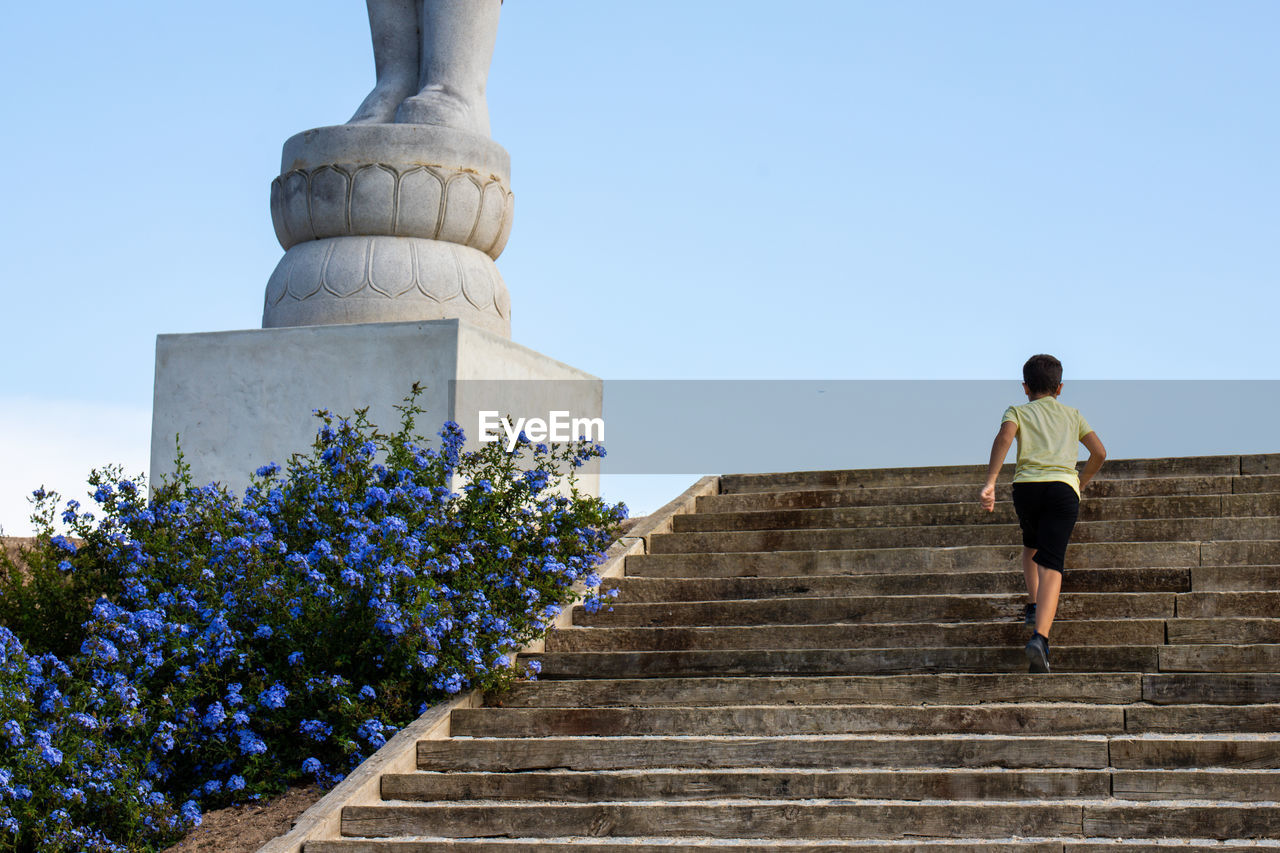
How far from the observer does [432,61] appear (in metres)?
11.6

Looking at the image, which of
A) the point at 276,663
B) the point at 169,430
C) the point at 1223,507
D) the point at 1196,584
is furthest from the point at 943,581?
the point at 169,430

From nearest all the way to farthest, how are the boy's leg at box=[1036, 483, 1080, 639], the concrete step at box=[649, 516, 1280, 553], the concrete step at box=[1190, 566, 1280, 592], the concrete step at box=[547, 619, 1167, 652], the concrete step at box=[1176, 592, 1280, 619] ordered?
the boy's leg at box=[1036, 483, 1080, 639]
the concrete step at box=[547, 619, 1167, 652]
the concrete step at box=[1176, 592, 1280, 619]
the concrete step at box=[1190, 566, 1280, 592]
the concrete step at box=[649, 516, 1280, 553]

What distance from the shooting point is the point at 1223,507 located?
8453mm

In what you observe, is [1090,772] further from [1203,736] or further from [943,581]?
[943,581]

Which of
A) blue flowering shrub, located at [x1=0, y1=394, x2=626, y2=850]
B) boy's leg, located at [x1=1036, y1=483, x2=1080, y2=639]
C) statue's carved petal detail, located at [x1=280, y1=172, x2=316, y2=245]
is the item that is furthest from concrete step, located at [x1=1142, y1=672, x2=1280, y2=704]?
statue's carved petal detail, located at [x1=280, y1=172, x2=316, y2=245]

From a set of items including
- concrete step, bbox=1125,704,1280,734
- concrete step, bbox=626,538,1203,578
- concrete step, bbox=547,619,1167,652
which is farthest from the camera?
concrete step, bbox=626,538,1203,578

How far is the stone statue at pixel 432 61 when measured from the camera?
11.4m

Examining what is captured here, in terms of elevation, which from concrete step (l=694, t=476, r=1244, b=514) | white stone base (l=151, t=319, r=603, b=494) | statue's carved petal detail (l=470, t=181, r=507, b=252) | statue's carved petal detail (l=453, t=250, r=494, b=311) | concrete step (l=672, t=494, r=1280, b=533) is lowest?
concrete step (l=672, t=494, r=1280, b=533)

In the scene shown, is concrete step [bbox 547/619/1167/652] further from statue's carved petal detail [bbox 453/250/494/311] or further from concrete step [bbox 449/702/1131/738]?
statue's carved petal detail [bbox 453/250/494/311]

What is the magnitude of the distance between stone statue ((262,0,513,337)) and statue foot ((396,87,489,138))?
0.03 ft

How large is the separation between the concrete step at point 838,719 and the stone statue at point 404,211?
4587 millimetres

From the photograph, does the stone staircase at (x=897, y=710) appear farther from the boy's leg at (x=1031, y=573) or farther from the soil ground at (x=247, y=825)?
the soil ground at (x=247, y=825)

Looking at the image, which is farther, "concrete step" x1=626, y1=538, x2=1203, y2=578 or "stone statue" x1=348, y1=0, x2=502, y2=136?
"stone statue" x1=348, y1=0, x2=502, y2=136

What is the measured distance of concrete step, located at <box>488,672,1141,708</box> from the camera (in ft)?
20.9
